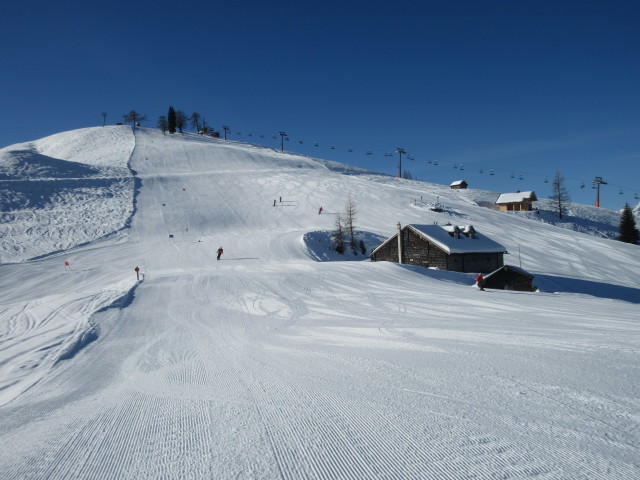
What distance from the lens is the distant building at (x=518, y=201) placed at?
70.2m

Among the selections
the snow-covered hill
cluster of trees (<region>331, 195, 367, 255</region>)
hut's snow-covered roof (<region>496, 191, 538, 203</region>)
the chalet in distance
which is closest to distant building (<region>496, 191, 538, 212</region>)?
hut's snow-covered roof (<region>496, 191, 538, 203</region>)

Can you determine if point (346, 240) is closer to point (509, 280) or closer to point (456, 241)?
point (456, 241)

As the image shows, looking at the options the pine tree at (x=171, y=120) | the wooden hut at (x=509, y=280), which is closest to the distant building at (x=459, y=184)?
the wooden hut at (x=509, y=280)

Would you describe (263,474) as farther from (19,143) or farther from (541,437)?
(19,143)

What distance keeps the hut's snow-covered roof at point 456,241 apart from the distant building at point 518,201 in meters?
41.5

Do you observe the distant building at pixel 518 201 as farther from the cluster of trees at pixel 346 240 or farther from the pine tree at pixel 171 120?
the pine tree at pixel 171 120

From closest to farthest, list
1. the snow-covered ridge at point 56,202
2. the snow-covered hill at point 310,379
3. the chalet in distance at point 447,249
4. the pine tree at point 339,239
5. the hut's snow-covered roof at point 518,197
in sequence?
the snow-covered hill at point 310,379 < the chalet in distance at point 447,249 < the snow-covered ridge at point 56,202 < the pine tree at point 339,239 < the hut's snow-covered roof at point 518,197

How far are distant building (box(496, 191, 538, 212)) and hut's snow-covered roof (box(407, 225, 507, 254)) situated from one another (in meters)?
41.5

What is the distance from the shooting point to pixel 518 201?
7062 cm

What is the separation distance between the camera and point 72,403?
555 cm

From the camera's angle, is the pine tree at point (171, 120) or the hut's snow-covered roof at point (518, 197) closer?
the hut's snow-covered roof at point (518, 197)

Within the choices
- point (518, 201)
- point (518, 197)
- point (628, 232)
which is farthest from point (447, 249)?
point (518, 197)

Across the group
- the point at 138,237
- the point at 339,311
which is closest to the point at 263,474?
the point at 339,311

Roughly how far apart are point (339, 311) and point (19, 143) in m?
149
